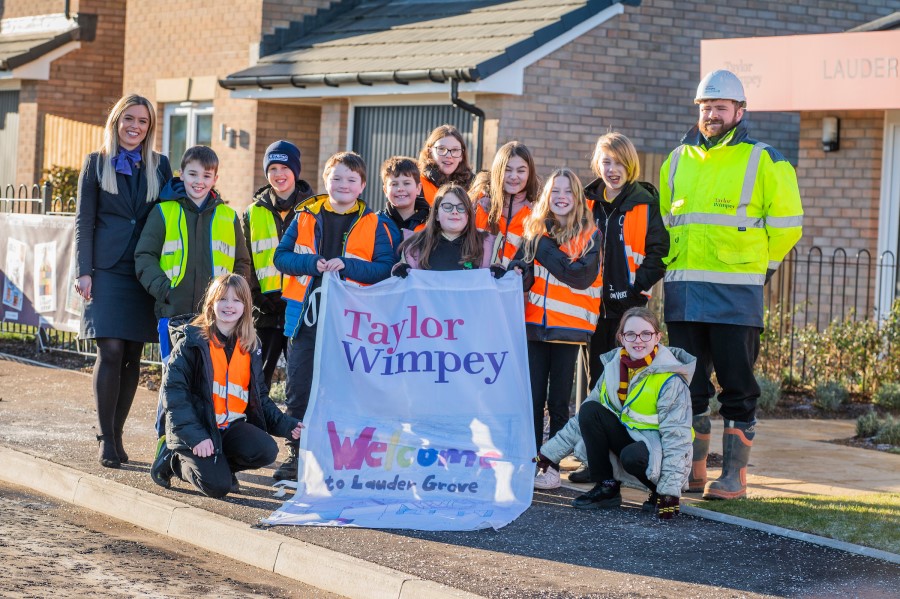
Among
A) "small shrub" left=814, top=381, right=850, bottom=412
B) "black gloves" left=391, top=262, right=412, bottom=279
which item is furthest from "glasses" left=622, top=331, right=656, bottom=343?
"small shrub" left=814, top=381, right=850, bottom=412

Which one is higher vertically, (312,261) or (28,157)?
(28,157)

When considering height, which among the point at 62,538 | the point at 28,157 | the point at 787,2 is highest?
the point at 787,2

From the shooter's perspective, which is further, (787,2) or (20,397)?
(787,2)

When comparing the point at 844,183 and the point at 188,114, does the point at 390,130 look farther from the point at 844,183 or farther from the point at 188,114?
the point at 844,183

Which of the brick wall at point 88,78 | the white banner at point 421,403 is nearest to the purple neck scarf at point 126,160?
the white banner at point 421,403

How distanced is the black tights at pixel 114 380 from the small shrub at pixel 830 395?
6.31 meters

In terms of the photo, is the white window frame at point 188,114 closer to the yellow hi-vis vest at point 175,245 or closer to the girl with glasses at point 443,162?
the girl with glasses at point 443,162

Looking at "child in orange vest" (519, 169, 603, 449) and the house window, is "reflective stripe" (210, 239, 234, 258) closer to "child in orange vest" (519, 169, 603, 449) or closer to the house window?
"child in orange vest" (519, 169, 603, 449)

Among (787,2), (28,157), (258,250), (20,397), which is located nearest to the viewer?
(258,250)

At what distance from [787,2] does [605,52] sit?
302cm

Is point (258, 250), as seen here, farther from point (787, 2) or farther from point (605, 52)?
point (787, 2)

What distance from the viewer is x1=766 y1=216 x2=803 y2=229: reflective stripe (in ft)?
25.4

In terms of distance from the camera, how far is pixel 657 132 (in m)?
16.0

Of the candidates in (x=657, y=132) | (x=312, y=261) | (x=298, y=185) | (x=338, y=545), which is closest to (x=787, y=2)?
(x=657, y=132)
